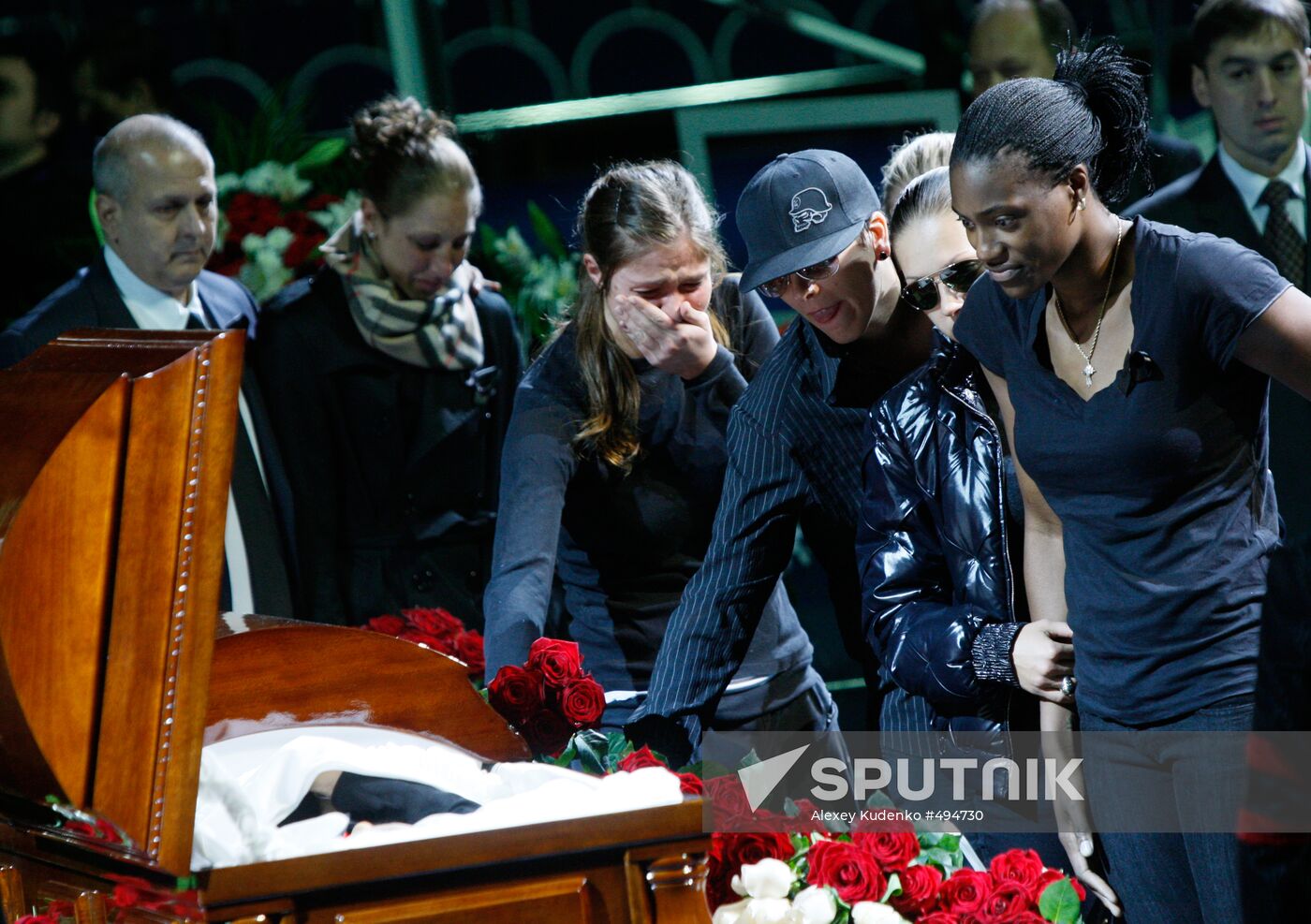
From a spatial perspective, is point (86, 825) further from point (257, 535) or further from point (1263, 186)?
point (1263, 186)

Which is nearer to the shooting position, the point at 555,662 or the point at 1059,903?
the point at 1059,903

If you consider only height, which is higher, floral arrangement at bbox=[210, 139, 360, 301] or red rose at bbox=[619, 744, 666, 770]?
floral arrangement at bbox=[210, 139, 360, 301]

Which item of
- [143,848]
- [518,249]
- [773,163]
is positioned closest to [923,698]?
[773,163]

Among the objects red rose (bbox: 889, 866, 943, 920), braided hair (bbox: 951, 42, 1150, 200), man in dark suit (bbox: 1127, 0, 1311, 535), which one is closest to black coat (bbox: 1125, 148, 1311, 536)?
man in dark suit (bbox: 1127, 0, 1311, 535)

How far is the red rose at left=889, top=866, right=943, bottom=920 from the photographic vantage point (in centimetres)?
150

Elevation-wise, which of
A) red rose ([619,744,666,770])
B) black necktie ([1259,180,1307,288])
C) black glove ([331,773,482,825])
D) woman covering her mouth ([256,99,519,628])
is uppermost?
black necktie ([1259,180,1307,288])

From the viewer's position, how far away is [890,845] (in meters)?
1.56

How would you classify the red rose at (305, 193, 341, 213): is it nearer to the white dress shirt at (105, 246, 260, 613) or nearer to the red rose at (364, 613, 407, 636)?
the white dress shirt at (105, 246, 260, 613)

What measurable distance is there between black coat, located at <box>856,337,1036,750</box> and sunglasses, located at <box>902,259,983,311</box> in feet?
0.48

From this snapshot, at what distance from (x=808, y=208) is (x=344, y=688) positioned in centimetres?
109

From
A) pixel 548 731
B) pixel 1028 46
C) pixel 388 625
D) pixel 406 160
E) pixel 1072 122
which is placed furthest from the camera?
pixel 1028 46

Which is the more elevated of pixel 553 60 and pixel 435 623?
pixel 553 60

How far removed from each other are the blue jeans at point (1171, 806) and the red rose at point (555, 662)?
0.68 meters

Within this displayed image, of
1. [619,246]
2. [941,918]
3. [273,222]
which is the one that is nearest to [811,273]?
[619,246]
